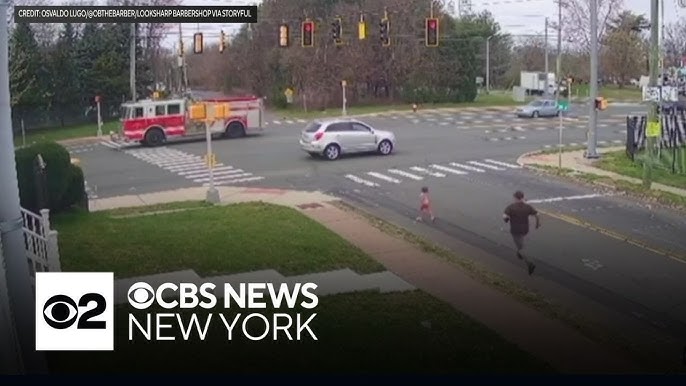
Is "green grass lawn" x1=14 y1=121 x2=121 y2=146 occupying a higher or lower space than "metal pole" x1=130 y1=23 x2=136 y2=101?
lower

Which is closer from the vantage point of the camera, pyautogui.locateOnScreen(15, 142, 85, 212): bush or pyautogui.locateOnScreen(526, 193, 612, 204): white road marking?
pyautogui.locateOnScreen(15, 142, 85, 212): bush

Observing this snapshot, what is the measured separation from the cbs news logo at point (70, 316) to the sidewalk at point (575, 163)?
17.9 feet

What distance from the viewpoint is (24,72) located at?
4602 mm

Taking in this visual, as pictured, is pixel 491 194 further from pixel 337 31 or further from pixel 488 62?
pixel 337 31

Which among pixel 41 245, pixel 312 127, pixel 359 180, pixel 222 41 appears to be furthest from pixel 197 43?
pixel 359 180

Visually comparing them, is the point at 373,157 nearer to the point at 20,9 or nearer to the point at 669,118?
the point at 669,118

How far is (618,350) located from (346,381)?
75.5 inches

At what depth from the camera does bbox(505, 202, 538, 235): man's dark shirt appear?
5.79 metres

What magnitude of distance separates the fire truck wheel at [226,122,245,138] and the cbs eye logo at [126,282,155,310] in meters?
4.06

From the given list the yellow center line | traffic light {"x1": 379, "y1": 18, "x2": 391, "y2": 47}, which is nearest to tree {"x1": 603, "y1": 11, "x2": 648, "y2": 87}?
the yellow center line

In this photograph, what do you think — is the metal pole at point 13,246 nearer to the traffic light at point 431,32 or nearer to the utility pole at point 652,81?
the traffic light at point 431,32

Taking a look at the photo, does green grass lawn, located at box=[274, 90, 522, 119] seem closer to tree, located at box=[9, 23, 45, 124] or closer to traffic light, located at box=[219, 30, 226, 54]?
traffic light, located at box=[219, 30, 226, 54]

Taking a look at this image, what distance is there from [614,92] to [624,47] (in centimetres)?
207

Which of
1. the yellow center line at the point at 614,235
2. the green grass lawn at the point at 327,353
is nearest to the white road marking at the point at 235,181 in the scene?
the yellow center line at the point at 614,235
